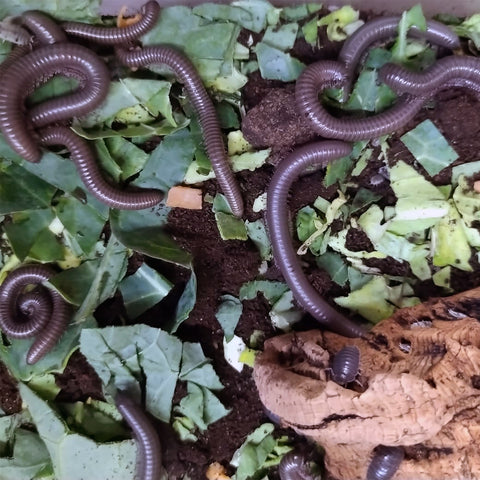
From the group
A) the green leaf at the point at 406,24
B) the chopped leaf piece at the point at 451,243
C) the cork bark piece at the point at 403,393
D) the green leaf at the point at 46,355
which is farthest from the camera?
the green leaf at the point at 46,355

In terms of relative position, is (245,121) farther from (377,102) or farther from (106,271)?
(106,271)

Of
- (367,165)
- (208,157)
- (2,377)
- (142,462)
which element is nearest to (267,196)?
(208,157)

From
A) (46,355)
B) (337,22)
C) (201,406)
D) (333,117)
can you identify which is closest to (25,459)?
(46,355)

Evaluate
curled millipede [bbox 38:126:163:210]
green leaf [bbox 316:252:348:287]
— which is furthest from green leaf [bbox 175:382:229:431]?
curled millipede [bbox 38:126:163:210]

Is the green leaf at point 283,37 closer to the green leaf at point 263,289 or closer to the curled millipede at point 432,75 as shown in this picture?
the curled millipede at point 432,75

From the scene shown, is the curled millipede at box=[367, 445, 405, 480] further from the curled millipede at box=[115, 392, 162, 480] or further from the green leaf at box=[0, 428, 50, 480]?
the green leaf at box=[0, 428, 50, 480]

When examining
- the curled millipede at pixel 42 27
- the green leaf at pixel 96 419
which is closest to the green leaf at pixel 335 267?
the green leaf at pixel 96 419

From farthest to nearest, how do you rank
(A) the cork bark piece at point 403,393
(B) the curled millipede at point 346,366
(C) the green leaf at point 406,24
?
(C) the green leaf at point 406,24
(B) the curled millipede at point 346,366
(A) the cork bark piece at point 403,393
